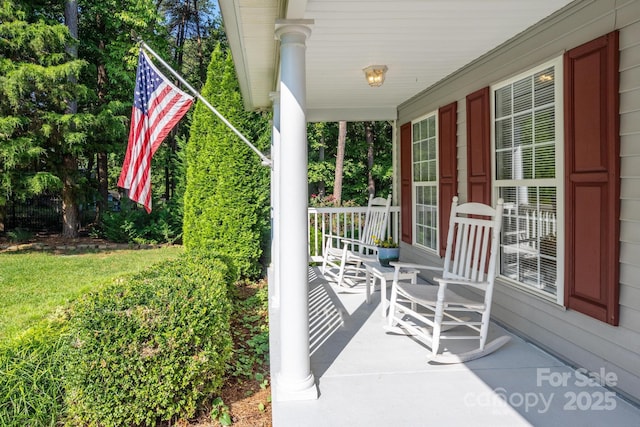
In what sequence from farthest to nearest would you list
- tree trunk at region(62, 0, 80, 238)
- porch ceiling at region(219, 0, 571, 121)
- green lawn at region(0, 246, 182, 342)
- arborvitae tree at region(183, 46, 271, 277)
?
tree trunk at region(62, 0, 80, 238)
arborvitae tree at region(183, 46, 271, 277)
green lawn at region(0, 246, 182, 342)
porch ceiling at region(219, 0, 571, 121)

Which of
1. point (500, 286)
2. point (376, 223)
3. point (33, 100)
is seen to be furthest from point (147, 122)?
point (33, 100)

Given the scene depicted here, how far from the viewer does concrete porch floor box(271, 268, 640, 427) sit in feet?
7.22

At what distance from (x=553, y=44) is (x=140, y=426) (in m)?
3.43

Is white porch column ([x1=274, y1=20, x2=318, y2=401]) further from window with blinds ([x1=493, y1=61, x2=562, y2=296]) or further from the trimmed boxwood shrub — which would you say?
window with blinds ([x1=493, y1=61, x2=562, y2=296])

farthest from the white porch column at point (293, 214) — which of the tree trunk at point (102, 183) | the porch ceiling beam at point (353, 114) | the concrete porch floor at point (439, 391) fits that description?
the tree trunk at point (102, 183)

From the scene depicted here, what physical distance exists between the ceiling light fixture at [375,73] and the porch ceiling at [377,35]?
8 centimetres

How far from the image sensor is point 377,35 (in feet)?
10.8

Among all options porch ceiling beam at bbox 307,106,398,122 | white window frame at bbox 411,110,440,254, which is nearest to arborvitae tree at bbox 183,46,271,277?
porch ceiling beam at bbox 307,106,398,122

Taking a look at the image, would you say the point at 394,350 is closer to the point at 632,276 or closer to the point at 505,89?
the point at 632,276

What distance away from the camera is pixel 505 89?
11.8 feet

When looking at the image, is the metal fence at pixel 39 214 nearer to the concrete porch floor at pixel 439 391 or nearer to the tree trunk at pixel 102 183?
the tree trunk at pixel 102 183

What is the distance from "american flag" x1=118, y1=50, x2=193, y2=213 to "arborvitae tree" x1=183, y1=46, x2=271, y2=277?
317 centimetres

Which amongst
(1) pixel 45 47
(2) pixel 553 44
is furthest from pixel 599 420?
(1) pixel 45 47

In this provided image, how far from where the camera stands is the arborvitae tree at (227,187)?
22.2 ft
